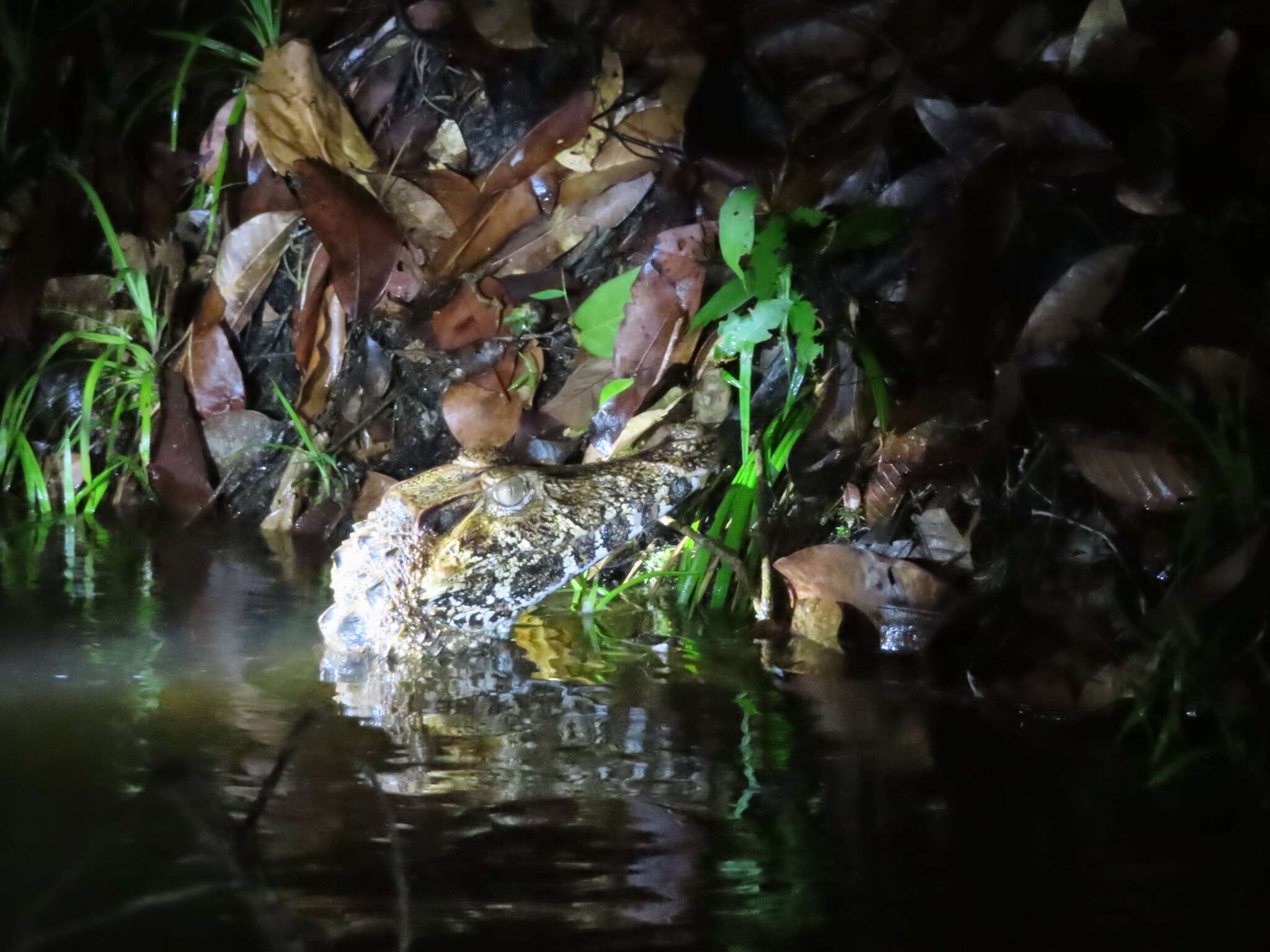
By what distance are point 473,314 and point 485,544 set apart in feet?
4.69

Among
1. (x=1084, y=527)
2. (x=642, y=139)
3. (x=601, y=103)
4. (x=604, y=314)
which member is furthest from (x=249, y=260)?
(x=1084, y=527)

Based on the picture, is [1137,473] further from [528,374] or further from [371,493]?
[371,493]

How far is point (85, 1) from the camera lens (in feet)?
14.5

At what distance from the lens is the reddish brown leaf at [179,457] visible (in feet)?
13.1

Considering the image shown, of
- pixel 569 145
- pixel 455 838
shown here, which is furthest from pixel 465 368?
pixel 455 838

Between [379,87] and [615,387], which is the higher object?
[379,87]

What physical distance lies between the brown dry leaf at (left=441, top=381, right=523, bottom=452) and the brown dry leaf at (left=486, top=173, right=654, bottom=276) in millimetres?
453

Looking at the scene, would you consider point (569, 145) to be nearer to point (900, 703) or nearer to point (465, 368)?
point (465, 368)

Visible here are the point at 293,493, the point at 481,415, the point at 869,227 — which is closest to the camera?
the point at 869,227

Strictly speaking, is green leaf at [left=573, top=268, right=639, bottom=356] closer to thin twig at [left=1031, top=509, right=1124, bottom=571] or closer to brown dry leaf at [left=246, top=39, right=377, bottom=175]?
thin twig at [left=1031, top=509, right=1124, bottom=571]

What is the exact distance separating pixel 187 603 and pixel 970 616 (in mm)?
1756

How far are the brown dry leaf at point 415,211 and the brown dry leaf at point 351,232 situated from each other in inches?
3.7

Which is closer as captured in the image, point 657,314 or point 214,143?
point 657,314

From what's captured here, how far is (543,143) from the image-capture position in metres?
3.41
